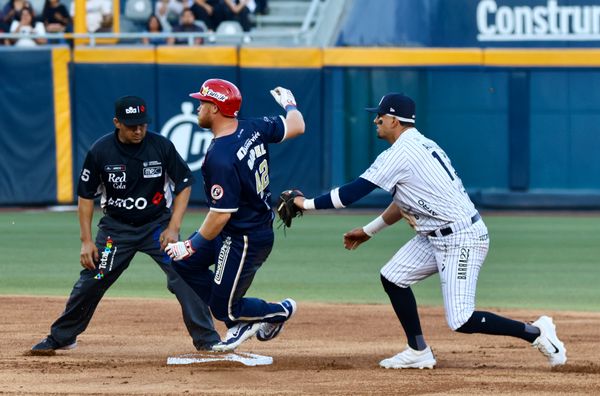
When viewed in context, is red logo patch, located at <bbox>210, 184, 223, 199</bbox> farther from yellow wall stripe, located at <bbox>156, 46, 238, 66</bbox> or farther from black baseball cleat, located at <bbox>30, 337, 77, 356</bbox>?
yellow wall stripe, located at <bbox>156, 46, 238, 66</bbox>

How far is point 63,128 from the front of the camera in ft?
59.6

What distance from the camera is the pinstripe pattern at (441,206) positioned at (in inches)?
283

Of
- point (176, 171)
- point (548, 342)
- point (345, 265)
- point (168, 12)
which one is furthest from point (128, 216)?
point (168, 12)

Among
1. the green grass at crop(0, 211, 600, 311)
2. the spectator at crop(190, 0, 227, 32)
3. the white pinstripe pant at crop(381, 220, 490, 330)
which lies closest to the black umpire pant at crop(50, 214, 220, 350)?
the white pinstripe pant at crop(381, 220, 490, 330)

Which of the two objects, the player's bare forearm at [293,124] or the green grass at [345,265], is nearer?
the player's bare forearm at [293,124]

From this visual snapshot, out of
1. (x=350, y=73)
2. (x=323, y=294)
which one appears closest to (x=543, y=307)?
(x=323, y=294)

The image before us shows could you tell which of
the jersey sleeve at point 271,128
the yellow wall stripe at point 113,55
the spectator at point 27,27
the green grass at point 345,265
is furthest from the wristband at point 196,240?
the spectator at point 27,27

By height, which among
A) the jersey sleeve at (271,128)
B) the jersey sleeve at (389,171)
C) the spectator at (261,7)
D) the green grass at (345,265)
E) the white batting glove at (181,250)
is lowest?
the green grass at (345,265)

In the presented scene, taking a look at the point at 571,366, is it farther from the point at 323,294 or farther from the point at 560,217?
the point at 560,217

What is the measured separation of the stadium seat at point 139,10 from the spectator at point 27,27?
1.65 metres

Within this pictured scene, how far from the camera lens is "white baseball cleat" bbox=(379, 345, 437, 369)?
24.6 ft

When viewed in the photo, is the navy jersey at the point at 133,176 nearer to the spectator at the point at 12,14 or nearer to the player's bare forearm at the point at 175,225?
the player's bare forearm at the point at 175,225

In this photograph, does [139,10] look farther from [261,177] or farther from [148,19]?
[261,177]

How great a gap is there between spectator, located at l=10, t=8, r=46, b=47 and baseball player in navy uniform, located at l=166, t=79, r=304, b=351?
12.3m
